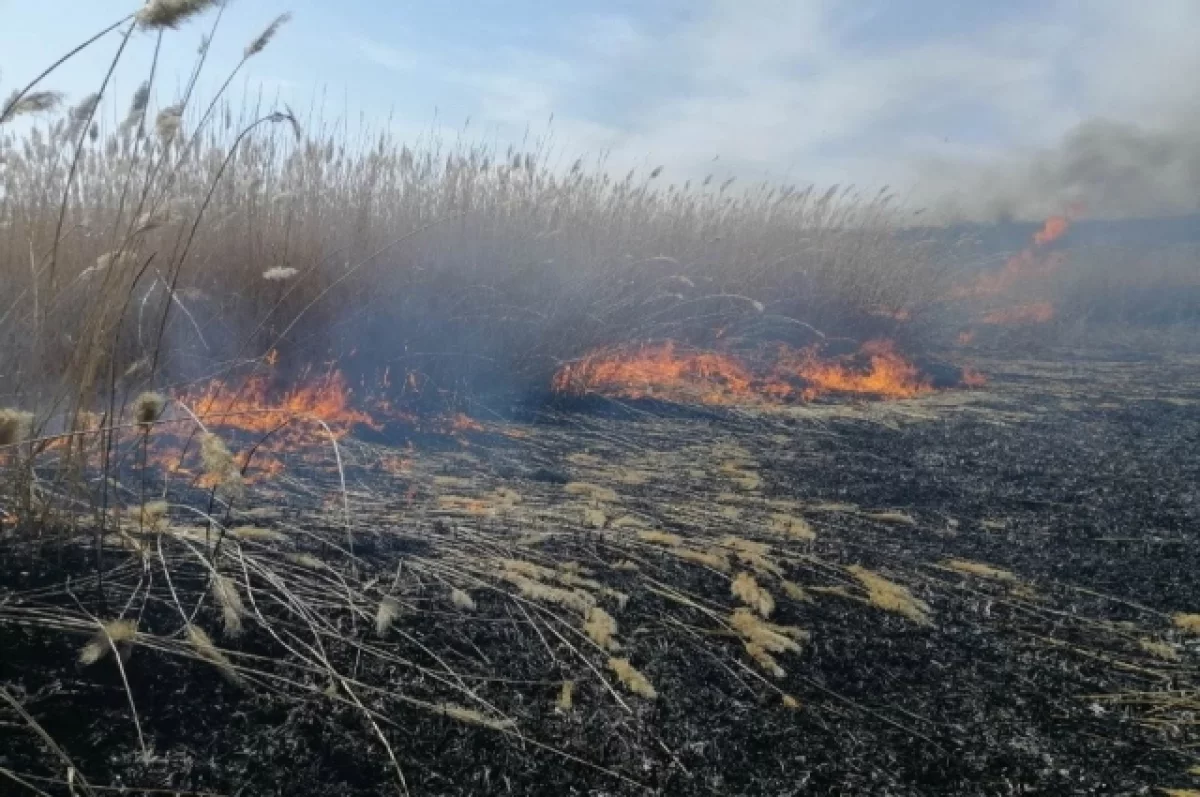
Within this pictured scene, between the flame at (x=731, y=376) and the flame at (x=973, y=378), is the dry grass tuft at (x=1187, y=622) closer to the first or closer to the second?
the flame at (x=731, y=376)

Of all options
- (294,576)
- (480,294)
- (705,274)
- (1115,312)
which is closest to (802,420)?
(480,294)

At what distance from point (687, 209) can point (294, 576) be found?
254 inches

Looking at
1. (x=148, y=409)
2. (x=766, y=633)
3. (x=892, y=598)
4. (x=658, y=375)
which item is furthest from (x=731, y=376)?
(x=148, y=409)

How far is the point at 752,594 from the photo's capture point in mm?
2016

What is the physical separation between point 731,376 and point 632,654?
14.9 feet

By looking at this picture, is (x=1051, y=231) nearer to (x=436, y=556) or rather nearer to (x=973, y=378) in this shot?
(x=973, y=378)

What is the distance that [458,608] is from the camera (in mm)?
1791

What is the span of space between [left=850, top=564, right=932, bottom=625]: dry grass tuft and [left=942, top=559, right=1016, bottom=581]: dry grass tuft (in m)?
0.32

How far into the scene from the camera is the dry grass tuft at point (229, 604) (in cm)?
148

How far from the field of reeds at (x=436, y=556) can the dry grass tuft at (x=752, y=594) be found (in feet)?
0.04

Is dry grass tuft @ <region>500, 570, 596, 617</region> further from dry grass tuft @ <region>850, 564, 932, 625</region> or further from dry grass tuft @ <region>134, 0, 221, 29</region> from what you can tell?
dry grass tuft @ <region>134, 0, 221, 29</region>

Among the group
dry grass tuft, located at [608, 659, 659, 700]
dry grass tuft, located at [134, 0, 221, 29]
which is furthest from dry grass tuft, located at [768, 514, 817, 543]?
dry grass tuft, located at [134, 0, 221, 29]

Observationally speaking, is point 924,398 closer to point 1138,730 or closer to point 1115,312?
point 1138,730

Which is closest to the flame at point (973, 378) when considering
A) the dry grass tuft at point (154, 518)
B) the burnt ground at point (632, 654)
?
the burnt ground at point (632, 654)
